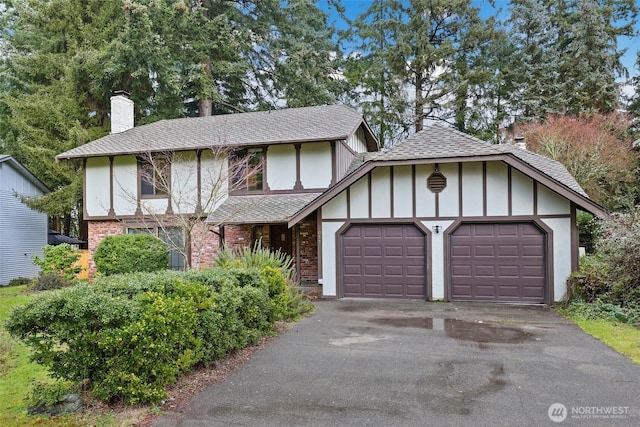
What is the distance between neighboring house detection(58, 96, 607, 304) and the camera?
34.7 feet

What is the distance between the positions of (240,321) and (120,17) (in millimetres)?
21880

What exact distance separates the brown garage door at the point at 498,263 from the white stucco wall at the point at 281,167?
6.16 meters

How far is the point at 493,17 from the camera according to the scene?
2538 centimetres

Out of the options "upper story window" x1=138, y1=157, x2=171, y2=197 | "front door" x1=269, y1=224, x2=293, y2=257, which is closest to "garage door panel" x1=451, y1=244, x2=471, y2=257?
"front door" x1=269, y1=224, x2=293, y2=257

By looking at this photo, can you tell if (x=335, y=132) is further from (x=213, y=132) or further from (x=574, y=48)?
(x=574, y=48)

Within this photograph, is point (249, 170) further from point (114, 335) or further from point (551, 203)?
point (114, 335)

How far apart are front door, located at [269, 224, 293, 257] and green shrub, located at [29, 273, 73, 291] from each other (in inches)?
273

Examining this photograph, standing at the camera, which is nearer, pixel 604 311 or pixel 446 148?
pixel 604 311

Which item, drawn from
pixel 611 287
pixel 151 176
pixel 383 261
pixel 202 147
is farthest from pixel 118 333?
pixel 151 176

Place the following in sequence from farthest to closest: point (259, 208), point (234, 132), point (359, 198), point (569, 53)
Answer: point (569, 53) → point (234, 132) → point (259, 208) → point (359, 198)

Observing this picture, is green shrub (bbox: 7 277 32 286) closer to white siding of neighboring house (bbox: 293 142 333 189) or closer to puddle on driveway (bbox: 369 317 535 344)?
white siding of neighboring house (bbox: 293 142 333 189)

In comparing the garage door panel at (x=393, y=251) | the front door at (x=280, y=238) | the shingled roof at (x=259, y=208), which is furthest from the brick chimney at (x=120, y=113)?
the garage door panel at (x=393, y=251)

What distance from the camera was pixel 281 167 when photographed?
48.6 ft

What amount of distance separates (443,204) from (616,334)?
16.0ft
